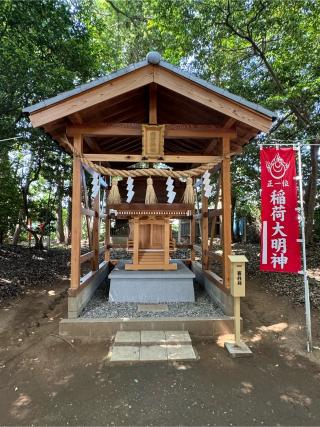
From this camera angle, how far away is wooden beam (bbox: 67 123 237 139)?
18.4ft

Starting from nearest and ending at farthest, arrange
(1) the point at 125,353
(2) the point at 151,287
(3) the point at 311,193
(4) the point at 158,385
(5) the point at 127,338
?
(4) the point at 158,385
(1) the point at 125,353
(5) the point at 127,338
(2) the point at 151,287
(3) the point at 311,193

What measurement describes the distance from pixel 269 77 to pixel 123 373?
10.3 m

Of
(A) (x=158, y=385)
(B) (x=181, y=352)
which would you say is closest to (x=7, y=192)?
(B) (x=181, y=352)

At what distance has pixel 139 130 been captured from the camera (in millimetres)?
5703

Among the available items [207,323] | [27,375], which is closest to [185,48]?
[207,323]

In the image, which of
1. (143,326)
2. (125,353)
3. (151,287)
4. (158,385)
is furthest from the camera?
(151,287)

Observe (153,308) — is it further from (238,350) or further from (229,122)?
(229,122)

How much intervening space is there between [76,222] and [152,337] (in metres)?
2.52

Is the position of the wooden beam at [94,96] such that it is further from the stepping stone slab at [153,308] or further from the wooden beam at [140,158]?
the stepping stone slab at [153,308]

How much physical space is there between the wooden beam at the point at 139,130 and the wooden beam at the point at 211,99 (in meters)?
0.52

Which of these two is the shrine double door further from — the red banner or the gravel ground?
the red banner

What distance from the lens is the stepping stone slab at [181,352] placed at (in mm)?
4176

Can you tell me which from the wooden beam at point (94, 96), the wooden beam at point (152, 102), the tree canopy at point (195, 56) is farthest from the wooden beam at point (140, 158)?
the tree canopy at point (195, 56)

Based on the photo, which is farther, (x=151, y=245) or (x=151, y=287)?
(x=151, y=245)
